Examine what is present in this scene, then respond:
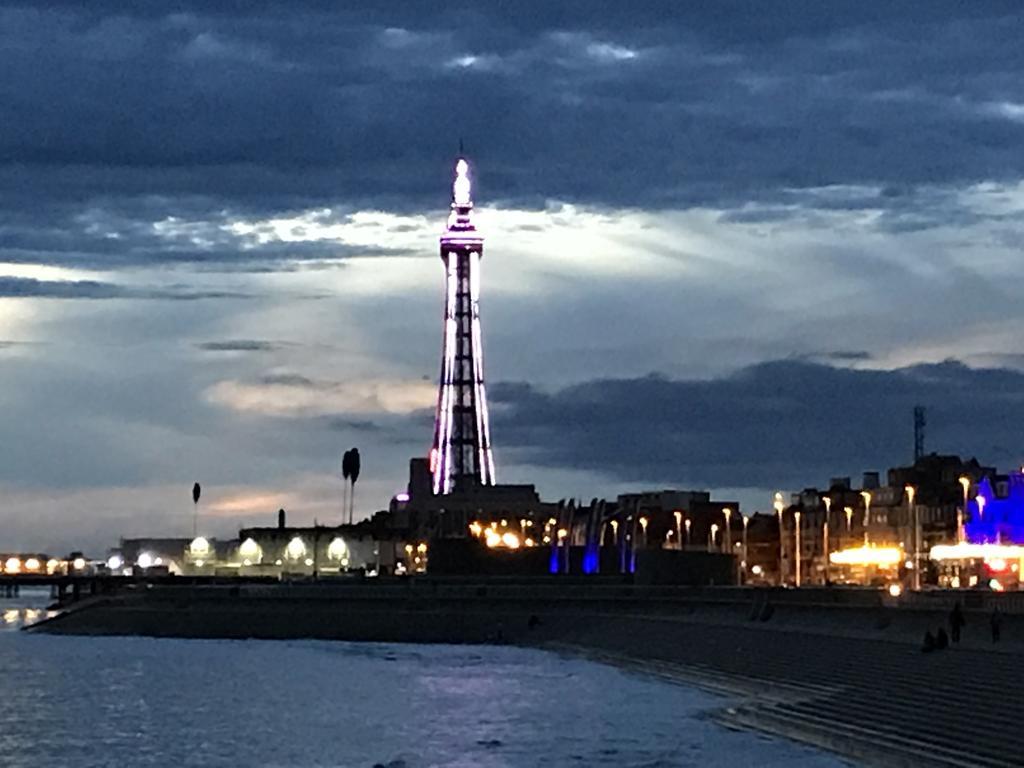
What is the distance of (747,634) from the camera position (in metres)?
85.3

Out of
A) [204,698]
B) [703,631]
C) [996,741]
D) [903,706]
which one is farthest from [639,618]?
[996,741]

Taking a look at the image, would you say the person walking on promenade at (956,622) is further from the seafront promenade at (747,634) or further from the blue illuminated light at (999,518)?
the blue illuminated light at (999,518)

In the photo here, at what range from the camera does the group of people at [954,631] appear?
5848 centimetres

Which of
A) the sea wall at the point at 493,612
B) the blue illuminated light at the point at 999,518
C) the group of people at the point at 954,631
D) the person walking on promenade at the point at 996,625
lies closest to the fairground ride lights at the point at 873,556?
the blue illuminated light at the point at 999,518

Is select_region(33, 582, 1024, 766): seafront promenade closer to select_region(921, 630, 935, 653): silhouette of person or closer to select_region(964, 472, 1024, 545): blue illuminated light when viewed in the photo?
select_region(921, 630, 935, 653): silhouette of person

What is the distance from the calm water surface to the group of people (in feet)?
19.5

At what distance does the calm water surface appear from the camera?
57.6 meters

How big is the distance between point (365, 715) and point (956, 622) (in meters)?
21.5

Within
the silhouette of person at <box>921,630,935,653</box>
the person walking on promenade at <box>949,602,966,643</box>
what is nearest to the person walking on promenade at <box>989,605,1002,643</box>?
the person walking on promenade at <box>949,602,966,643</box>

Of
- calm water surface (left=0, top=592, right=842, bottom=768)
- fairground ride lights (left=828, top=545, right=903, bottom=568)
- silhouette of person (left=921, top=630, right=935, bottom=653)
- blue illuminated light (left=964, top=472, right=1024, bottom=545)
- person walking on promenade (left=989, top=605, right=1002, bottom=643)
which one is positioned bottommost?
calm water surface (left=0, top=592, right=842, bottom=768)

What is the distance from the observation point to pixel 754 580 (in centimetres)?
19400

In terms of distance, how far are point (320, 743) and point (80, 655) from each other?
215 feet

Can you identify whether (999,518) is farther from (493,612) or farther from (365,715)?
(365,715)

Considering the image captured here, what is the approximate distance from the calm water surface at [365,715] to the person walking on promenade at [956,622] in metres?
6.62
